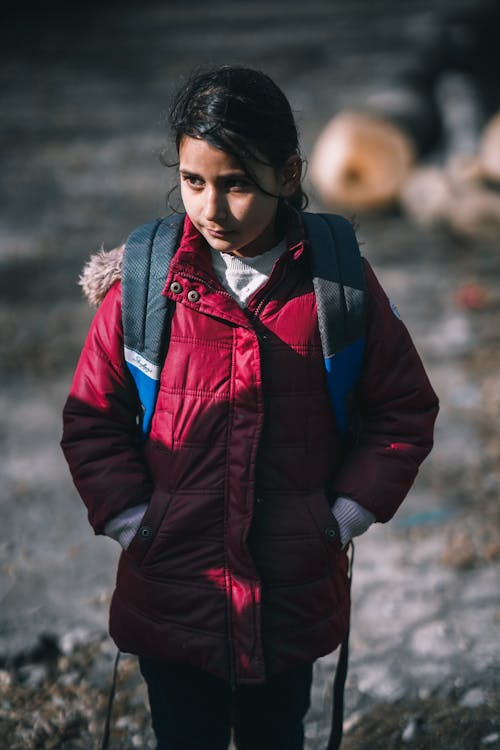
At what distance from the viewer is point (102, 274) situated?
73.7 inches

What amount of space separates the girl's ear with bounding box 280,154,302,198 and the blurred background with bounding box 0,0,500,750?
1.55 feet

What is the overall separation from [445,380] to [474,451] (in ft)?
2.18

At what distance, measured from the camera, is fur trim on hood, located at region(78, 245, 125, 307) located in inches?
73.3

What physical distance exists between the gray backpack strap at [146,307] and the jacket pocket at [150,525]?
21 centimetres

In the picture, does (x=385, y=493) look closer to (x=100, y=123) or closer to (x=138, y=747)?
(x=138, y=747)

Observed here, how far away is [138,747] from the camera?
2.59m

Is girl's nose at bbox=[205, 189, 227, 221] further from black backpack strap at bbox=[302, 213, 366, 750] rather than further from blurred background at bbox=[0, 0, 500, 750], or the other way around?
blurred background at bbox=[0, 0, 500, 750]

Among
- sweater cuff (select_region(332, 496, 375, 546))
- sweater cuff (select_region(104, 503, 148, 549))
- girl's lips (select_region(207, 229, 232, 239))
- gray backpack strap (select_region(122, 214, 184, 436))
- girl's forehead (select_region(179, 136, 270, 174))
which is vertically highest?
girl's forehead (select_region(179, 136, 270, 174))

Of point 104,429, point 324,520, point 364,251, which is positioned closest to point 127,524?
point 104,429

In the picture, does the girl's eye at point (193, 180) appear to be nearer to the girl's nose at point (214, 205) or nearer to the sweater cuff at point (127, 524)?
the girl's nose at point (214, 205)

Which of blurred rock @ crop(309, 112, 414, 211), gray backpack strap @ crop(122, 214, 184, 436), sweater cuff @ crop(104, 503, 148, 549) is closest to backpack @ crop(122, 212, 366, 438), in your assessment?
gray backpack strap @ crop(122, 214, 184, 436)

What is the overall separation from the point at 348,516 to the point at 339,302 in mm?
458

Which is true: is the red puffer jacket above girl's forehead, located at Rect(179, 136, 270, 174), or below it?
below

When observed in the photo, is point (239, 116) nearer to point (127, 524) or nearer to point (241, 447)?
point (241, 447)
